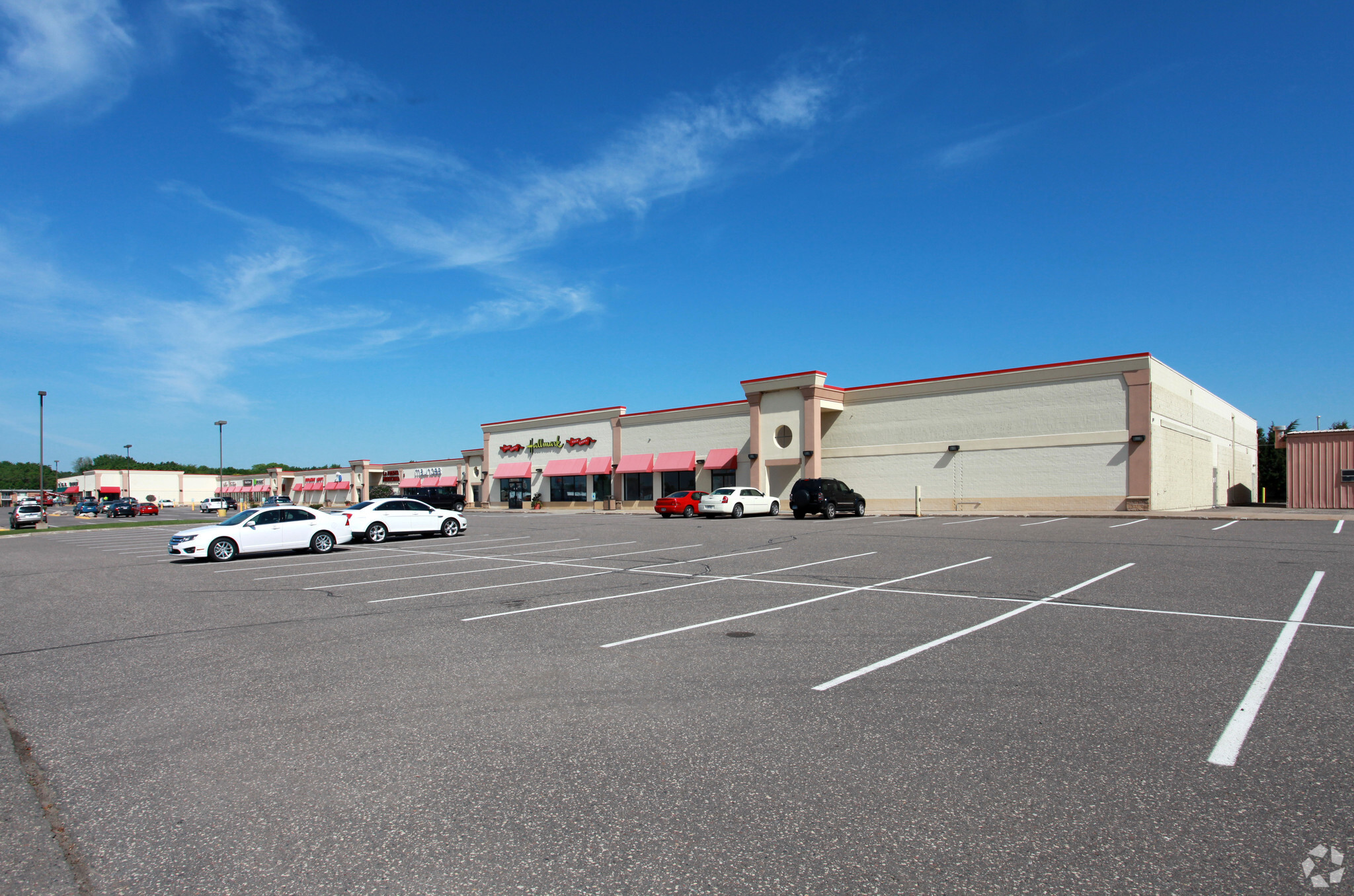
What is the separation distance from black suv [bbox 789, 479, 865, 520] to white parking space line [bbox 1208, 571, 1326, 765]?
2316 cm

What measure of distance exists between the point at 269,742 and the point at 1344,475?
154 ft

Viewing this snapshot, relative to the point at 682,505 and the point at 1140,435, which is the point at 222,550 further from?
the point at 1140,435

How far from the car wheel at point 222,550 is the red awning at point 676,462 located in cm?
2795

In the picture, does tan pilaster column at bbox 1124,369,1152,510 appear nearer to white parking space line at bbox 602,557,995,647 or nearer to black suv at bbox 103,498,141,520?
white parking space line at bbox 602,557,995,647

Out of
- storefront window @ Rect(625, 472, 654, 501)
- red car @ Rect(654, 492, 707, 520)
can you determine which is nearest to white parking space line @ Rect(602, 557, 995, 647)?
red car @ Rect(654, 492, 707, 520)

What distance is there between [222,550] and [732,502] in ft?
69.9

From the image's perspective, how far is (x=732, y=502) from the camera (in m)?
35.7

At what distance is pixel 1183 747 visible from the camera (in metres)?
4.86

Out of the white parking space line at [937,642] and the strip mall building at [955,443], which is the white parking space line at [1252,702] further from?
the strip mall building at [955,443]

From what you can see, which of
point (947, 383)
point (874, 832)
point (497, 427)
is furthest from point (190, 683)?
point (497, 427)

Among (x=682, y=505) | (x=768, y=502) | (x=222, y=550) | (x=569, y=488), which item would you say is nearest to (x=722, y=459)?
(x=768, y=502)

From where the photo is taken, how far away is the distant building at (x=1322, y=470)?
37.1 meters

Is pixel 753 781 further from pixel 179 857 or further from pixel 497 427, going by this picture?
pixel 497 427

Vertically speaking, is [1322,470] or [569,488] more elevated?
[1322,470]
